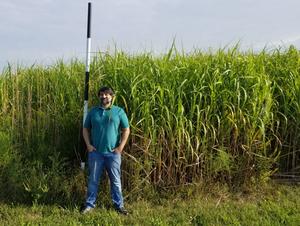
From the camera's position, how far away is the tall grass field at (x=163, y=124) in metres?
6.39

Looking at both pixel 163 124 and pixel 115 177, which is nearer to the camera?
pixel 115 177

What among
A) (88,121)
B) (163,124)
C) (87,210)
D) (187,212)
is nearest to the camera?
(87,210)

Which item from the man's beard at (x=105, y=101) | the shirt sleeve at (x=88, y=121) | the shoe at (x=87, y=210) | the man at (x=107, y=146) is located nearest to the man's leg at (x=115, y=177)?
the man at (x=107, y=146)

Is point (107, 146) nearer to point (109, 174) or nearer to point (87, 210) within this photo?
point (109, 174)

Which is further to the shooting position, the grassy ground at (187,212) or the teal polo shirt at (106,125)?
the teal polo shirt at (106,125)

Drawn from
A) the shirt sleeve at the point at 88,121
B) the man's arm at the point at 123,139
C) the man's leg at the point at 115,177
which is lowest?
the man's leg at the point at 115,177

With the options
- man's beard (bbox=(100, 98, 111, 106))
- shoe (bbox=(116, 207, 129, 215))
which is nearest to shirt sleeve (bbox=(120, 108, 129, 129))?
man's beard (bbox=(100, 98, 111, 106))

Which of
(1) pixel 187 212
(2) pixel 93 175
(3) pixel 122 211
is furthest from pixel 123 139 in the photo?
(1) pixel 187 212

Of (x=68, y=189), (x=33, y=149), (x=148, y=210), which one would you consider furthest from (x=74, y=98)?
(x=148, y=210)

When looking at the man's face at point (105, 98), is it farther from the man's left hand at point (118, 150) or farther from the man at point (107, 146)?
the man's left hand at point (118, 150)

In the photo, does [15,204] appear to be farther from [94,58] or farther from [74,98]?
[94,58]

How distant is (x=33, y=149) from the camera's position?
22.1 feet

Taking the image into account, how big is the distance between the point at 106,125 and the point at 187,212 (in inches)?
58.6

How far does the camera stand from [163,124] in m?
6.45
